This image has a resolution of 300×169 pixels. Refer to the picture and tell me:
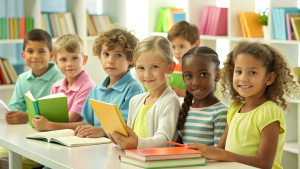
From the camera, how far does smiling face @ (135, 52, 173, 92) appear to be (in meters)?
2.46

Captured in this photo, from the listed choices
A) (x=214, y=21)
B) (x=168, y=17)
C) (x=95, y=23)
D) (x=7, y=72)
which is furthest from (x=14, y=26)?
(x=214, y=21)

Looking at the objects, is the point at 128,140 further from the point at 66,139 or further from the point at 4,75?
the point at 4,75

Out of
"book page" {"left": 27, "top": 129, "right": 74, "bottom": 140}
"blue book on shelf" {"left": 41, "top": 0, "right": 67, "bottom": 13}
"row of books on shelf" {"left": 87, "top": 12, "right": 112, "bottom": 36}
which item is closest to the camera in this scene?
"book page" {"left": 27, "top": 129, "right": 74, "bottom": 140}

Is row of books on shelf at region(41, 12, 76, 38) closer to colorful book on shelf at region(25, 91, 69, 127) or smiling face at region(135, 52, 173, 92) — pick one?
colorful book on shelf at region(25, 91, 69, 127)

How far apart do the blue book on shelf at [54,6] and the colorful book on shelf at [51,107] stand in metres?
3.11

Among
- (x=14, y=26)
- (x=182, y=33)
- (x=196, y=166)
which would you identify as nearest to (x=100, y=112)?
(x=196, y=166)

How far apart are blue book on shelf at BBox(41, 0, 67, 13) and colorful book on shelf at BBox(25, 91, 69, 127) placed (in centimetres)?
311

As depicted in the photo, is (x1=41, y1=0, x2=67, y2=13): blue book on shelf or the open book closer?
the open book

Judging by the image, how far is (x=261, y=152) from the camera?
6.78ft

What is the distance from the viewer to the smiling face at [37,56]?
12.2 feet

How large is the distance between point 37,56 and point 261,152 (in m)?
2.11

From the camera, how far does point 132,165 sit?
1.97 metres

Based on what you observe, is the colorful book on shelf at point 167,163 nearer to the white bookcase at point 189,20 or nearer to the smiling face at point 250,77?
the smiling face at point 250,77

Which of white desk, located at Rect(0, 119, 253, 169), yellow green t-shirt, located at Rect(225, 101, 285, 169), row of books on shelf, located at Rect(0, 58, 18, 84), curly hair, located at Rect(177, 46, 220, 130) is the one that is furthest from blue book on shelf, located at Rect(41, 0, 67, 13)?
yellow green t-shirt, located at Rect(225, 101, 285, 169)
